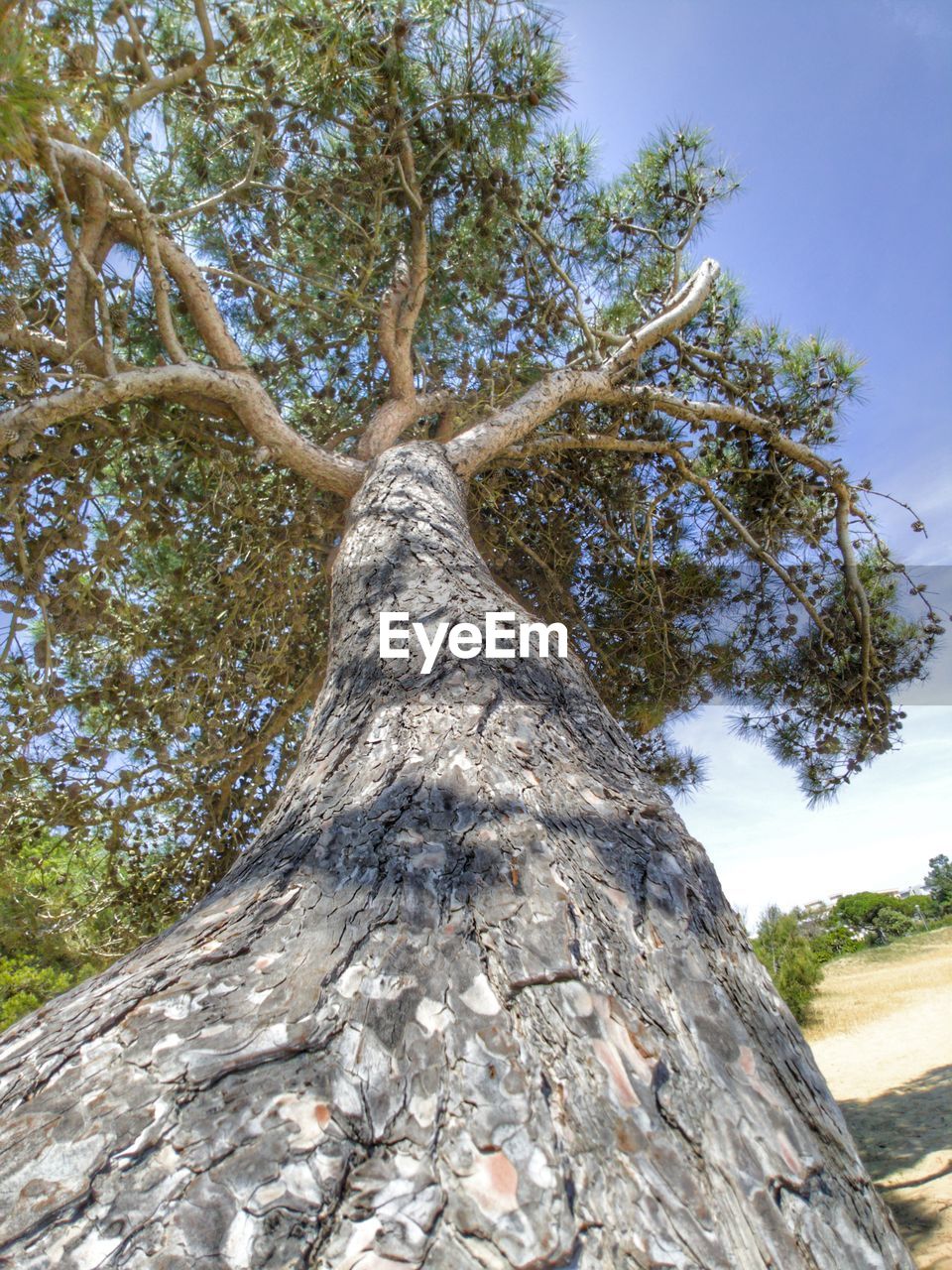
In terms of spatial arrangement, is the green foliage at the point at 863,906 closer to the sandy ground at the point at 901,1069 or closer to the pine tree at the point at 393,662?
the sandy ground at the point at 901,1069

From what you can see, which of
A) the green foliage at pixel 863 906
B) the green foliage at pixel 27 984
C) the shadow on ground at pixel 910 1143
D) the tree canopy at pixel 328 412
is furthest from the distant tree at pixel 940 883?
the green foliage at pixel 27 984

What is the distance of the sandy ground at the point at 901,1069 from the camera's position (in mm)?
4020

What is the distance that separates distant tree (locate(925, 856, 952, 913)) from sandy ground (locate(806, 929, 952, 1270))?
5199mm

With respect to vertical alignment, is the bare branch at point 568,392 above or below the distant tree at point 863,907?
above

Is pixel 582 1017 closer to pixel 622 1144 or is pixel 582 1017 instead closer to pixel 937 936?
pixel 622 1144

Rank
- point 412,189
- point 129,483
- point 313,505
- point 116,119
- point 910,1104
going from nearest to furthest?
1. point 116,119
2. point 129,483
3. point 412,189
4. point 313,505
5. point 910,1104

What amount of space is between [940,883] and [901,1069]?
49.0ft

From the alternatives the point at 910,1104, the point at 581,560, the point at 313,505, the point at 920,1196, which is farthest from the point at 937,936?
the point at 313,505

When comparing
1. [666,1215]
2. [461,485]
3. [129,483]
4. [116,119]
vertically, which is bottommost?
[666,1215]

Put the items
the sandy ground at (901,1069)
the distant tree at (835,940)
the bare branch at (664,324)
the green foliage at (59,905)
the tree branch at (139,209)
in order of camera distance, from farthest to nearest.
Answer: the distant tree at (835,940) < the sandy ground at (901,1069) < the bare branch at (664,324) < the green foliage at (59,905) < the tree branch at (139,209)

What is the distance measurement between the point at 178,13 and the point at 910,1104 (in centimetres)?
773

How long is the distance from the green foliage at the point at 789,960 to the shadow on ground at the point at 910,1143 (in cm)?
297

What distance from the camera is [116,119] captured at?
106 inches

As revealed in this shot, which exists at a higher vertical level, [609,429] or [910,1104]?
[609,429]
